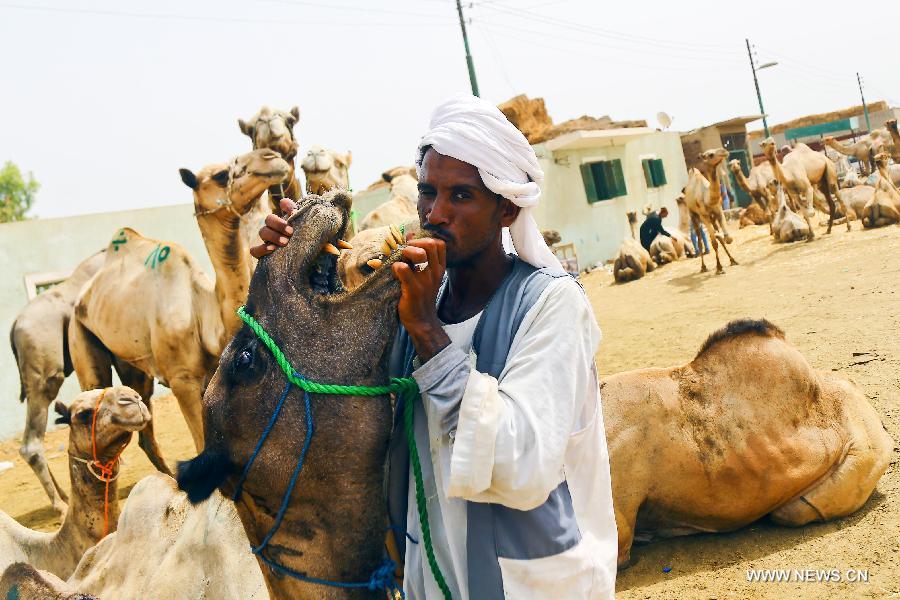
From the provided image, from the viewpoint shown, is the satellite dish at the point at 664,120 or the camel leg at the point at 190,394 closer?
the camel leg at the point at 190,394

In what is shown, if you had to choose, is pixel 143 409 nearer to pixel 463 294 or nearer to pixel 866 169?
pixel 463 294

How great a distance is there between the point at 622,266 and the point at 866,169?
55.4 feet

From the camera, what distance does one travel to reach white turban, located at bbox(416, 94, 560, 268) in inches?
64.6

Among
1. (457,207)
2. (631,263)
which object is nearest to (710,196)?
(631,263)

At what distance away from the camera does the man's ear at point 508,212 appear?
5.70ft

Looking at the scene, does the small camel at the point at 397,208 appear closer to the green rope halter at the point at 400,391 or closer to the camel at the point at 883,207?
the green rope halter at the point at 400,391

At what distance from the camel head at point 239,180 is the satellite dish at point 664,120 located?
2701cm

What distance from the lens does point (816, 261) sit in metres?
12.5

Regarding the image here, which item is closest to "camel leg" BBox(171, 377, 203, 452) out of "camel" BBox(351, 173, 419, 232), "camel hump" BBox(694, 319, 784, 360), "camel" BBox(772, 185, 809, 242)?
"camel" BBox(351, 173, 419, 232)

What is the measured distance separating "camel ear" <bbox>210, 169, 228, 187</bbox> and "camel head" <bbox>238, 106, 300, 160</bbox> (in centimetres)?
60

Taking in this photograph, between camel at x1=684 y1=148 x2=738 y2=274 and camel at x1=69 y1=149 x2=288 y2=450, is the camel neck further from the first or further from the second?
camel at x1=684 y1=148 x2=738 y2=274

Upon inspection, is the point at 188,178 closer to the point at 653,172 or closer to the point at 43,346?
the point at 43,346

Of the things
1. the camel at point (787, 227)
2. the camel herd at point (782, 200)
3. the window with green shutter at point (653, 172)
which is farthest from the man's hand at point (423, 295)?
the window with green shutter at point (653, 172)

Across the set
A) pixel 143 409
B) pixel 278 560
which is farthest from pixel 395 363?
pixel 143 409
